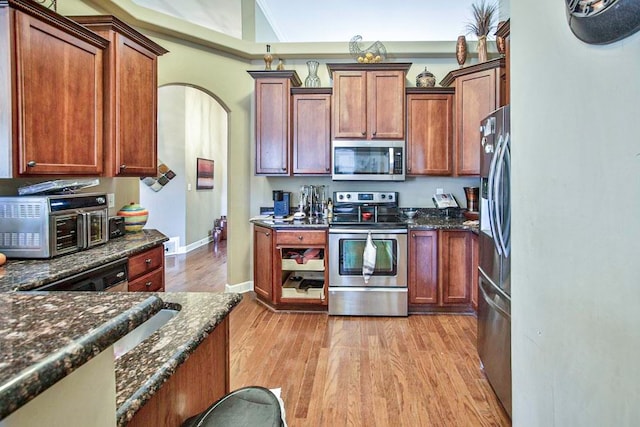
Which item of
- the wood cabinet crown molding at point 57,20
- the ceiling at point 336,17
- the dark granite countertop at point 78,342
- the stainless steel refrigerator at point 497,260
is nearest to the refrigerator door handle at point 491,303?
the stainless steel refrigerator at point 497,260

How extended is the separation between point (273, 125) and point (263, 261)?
1458 millimetres

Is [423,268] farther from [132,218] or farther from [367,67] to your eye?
[132,218]

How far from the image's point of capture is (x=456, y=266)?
11.6 feet

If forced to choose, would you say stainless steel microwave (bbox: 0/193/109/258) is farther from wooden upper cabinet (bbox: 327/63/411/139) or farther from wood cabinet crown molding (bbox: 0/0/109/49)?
wooden upper cabinet (bbox: 327/63/411/139)

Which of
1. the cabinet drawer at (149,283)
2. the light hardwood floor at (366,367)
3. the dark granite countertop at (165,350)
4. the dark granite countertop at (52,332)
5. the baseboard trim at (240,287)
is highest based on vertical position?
the dark granite countertop at (52,332)

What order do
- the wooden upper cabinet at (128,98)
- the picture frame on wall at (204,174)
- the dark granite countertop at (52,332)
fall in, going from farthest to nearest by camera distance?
the picture frame on wall at (204,174) < the wooden upper cabinet at (128,98) < the dark granite countertop at (52,332)

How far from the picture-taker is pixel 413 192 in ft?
13.9

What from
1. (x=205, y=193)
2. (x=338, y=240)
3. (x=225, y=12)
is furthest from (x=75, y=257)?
(x=205, y=193)

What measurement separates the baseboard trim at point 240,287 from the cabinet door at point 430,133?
2.32 m

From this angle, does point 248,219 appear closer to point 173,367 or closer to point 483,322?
point 483,322

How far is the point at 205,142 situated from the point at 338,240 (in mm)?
5051

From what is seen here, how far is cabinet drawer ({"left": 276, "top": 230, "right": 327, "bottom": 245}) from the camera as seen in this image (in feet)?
11.7

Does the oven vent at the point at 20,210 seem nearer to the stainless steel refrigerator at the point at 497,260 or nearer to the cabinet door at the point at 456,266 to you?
the stainless steel refrigerator at the point at 497,260

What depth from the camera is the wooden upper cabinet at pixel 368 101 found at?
12.4 feet
